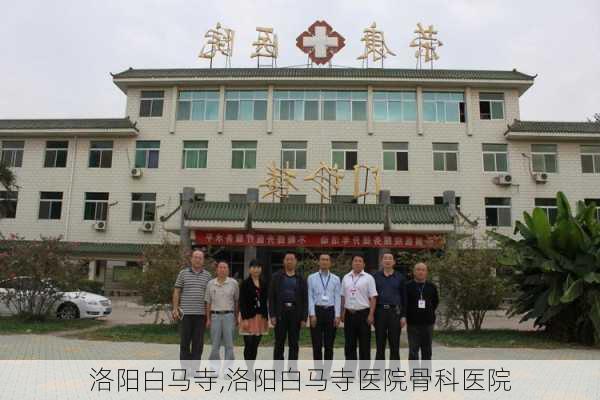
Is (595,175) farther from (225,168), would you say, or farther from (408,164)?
(225,168)

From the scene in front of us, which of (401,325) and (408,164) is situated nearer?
(401,325)

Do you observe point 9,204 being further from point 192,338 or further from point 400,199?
point 192,338

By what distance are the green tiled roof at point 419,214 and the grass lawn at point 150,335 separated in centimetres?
658

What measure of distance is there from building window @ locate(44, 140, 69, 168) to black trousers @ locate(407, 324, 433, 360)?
65.3 feet

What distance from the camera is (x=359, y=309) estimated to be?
5.48 meters

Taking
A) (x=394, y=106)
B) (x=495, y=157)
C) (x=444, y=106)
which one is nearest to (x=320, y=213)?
(x=394, y=106)

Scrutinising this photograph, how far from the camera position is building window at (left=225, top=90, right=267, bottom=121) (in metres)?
21.7

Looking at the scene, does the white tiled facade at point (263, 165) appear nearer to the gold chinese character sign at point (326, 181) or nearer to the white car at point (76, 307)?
the gold chinese character sign at point (326, 181)

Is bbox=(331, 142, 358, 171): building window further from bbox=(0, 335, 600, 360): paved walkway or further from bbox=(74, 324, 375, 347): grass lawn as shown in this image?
bbox=(0, 335, 600, 360): paved walkway

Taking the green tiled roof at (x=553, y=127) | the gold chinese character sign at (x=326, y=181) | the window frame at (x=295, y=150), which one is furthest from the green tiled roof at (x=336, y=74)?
the gold chinese character sign at (x=326, y=181)

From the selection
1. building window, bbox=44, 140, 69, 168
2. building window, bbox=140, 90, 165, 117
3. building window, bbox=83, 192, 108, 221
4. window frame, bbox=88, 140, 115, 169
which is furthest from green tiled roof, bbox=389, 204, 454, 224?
building window, bbox=44, 140, 69, 168

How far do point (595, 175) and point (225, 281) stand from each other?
19.8 meters

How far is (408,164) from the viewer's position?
20.9 metres

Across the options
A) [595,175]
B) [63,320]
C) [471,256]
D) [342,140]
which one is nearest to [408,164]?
[342,140]
